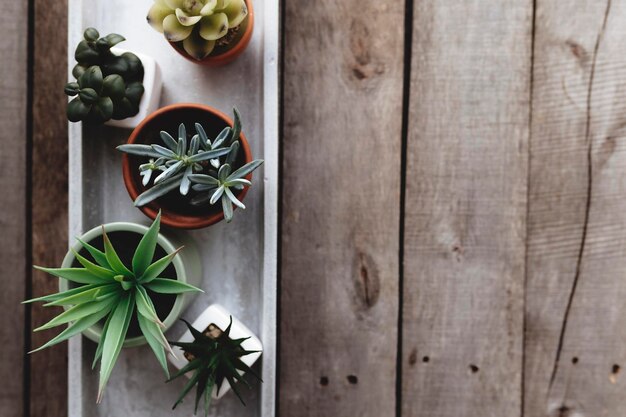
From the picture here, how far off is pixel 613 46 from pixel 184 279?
725mm

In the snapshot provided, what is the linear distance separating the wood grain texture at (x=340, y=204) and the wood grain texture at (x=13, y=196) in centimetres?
39

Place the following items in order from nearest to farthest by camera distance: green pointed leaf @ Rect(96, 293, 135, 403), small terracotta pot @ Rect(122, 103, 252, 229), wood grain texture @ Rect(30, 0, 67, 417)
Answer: green pointed leaf @ Rect(96, 293, 135, 403) < small terracotta pot @ Rect(122, 103, 252, 229) < wood grain texture @ Rect(30, 0, 67, 417)

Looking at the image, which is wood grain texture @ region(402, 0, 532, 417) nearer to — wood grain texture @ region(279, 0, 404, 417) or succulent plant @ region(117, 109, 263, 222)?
wood grain texture @ region(279, 0, 404, 417)

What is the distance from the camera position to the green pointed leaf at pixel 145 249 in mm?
576

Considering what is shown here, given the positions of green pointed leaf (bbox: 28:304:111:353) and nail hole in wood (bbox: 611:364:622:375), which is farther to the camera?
nail hole in wood (bbox: 611:364:622:375)

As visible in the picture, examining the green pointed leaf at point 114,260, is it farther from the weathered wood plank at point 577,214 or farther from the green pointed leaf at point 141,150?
the weathered wood plank at point 577,214

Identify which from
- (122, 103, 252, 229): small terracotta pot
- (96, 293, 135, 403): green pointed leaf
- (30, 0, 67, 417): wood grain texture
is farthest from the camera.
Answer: (30, 0, 67, 417): wood grain texture

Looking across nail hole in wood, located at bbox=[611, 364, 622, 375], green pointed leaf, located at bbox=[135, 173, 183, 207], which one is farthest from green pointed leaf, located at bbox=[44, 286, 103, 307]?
nail hole in wood, located at bbox=[611, 364, 622, 375]

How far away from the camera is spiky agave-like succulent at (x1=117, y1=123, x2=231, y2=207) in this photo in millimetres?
620

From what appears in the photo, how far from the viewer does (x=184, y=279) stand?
0.66m

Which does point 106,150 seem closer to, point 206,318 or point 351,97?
point 206,318

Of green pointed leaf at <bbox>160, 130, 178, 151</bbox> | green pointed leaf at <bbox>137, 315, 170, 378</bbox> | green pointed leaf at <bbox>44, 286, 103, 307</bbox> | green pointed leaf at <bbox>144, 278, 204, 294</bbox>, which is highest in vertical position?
green pointed leaf at <bbox>160, 130, 178, 151</bbox>

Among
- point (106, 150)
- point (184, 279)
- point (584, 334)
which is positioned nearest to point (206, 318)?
point (184, 279)

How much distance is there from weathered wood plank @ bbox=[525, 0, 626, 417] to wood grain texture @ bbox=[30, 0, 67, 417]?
0.71 meters
